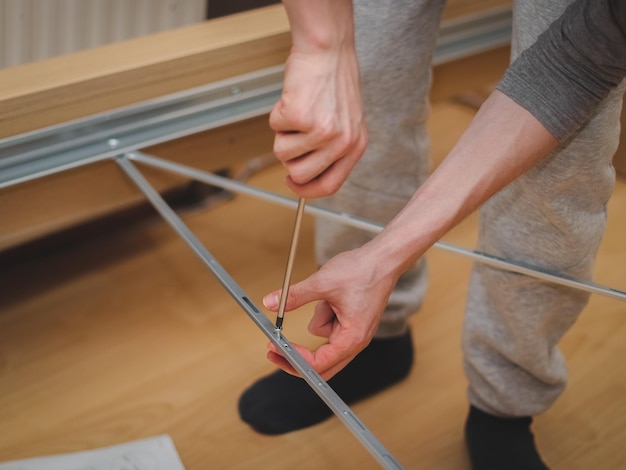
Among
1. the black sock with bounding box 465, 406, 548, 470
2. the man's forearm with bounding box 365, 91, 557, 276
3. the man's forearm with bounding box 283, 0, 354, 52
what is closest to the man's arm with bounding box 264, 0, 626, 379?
the man's forearm with bounding box 365, 91, 557, 276

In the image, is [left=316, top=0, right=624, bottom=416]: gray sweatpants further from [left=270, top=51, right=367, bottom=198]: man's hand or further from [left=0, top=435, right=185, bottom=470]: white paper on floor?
[left=0, top=435, right=185, bottom=470]: white paper on floor

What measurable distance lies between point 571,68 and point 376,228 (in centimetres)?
32

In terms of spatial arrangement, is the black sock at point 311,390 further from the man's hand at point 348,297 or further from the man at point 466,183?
the man's hand at point 348,297

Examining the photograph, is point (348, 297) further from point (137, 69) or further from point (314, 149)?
point (137, 69)

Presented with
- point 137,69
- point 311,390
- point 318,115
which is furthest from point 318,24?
point 311,390

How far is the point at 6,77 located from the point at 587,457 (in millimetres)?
793

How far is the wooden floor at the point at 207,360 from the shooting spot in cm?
98

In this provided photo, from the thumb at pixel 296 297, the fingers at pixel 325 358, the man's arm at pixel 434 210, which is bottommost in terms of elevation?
the fingers at pixel 325 358

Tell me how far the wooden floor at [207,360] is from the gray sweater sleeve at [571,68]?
406 millimetres

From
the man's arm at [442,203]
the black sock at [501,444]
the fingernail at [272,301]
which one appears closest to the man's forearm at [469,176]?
the man's arm at [442,203]

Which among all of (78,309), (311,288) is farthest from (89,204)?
(311,288)

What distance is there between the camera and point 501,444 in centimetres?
94

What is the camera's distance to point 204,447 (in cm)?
98

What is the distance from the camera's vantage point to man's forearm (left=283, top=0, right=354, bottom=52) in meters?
0.70
